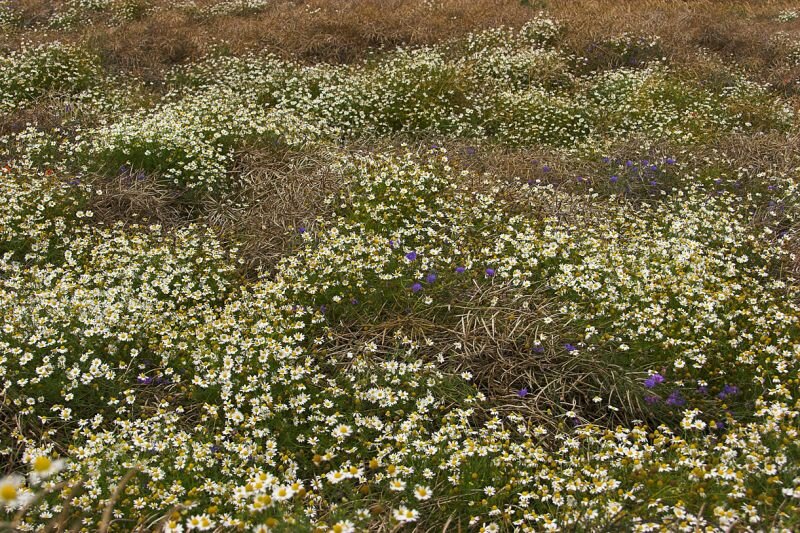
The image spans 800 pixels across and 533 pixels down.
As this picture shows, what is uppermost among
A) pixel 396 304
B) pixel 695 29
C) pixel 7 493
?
pixel 695 29

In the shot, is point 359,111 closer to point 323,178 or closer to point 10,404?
point 323,178

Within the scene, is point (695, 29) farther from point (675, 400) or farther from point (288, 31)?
point (675, 400)

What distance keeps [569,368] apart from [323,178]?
3.53 m

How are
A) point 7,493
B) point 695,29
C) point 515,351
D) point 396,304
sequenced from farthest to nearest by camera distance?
1. point 695,29
2. point 396,304
3. point 515,351
4. point 7,493

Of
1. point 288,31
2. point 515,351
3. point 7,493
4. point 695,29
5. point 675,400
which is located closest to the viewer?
point 7,493

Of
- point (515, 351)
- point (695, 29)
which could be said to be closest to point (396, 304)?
point (515, 351)

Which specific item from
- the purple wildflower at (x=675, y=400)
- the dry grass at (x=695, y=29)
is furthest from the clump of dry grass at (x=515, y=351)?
the dry grass at (x=695, y=29)

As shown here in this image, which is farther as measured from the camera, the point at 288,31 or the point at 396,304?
the point at 288,31

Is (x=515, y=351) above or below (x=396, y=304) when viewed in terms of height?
below

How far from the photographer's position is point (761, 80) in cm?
1059

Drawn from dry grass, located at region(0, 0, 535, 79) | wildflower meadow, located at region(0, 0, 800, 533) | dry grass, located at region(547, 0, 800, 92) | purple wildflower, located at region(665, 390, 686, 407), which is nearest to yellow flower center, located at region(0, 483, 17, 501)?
wildflower meadow, located at region(0, 0, 800, 533)

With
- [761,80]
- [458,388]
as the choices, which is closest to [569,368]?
[458,388]

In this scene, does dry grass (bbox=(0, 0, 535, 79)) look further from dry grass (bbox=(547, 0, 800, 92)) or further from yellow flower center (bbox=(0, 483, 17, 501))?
yellow flower center (bbox=(0, 483, 17, 501))

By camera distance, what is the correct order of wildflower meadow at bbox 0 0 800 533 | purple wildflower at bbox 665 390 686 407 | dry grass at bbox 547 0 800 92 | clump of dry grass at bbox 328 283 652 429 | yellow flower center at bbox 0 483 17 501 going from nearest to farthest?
yellow flower center at bbox 0 483 17 501, wildflower meadow at bbox 0 0 800 533, purple wildflower at bbox 665 390 686 407, clump of dry grass at bbox 328 283 652 429, dry grass at bbox 547 0 800 92
